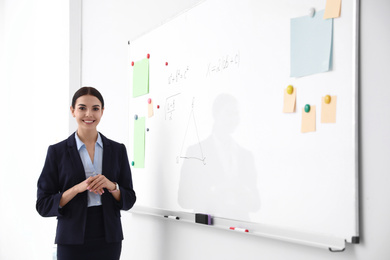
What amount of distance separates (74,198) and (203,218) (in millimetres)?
572

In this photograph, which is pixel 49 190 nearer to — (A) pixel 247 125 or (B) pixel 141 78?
(B) pixel 141 78

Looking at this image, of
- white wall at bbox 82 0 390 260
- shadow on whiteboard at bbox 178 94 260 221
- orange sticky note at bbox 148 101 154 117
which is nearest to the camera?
white wall at bbox 82 0 390 260

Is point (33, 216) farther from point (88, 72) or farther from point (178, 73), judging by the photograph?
A: point (178, 73)

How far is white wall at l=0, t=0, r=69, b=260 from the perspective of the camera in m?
3.23

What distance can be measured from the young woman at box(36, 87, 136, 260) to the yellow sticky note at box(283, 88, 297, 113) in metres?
0.84

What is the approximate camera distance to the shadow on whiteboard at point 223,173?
1463 millimetres

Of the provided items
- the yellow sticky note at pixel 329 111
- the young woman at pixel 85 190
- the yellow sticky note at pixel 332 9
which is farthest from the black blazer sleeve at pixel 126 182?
the yellow sticky note at pixel 332 9

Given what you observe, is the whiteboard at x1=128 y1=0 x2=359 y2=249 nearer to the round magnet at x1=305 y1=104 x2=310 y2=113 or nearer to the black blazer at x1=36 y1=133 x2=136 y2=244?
the round magnet at x1=305 y1=104 x2=310 y2=113

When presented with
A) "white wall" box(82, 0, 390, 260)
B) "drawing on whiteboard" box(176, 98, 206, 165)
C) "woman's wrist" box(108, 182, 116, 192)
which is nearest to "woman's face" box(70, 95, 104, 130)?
"woman's wrist" box(108, 182, 116, 192)

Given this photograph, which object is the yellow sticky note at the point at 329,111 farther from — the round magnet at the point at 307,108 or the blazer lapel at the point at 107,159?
the blazer lapel at the point at 107,159

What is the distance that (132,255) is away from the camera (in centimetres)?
228

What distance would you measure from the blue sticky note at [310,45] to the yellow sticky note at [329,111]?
96 mm

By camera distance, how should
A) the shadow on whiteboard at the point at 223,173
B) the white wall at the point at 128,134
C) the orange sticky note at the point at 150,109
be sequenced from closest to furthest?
the white wall at the point at 128,134, the shadow on whiteboard at the point at 223,173, the orange sticky note at the point at 150,109

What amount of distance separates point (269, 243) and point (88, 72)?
2004 millimetres
